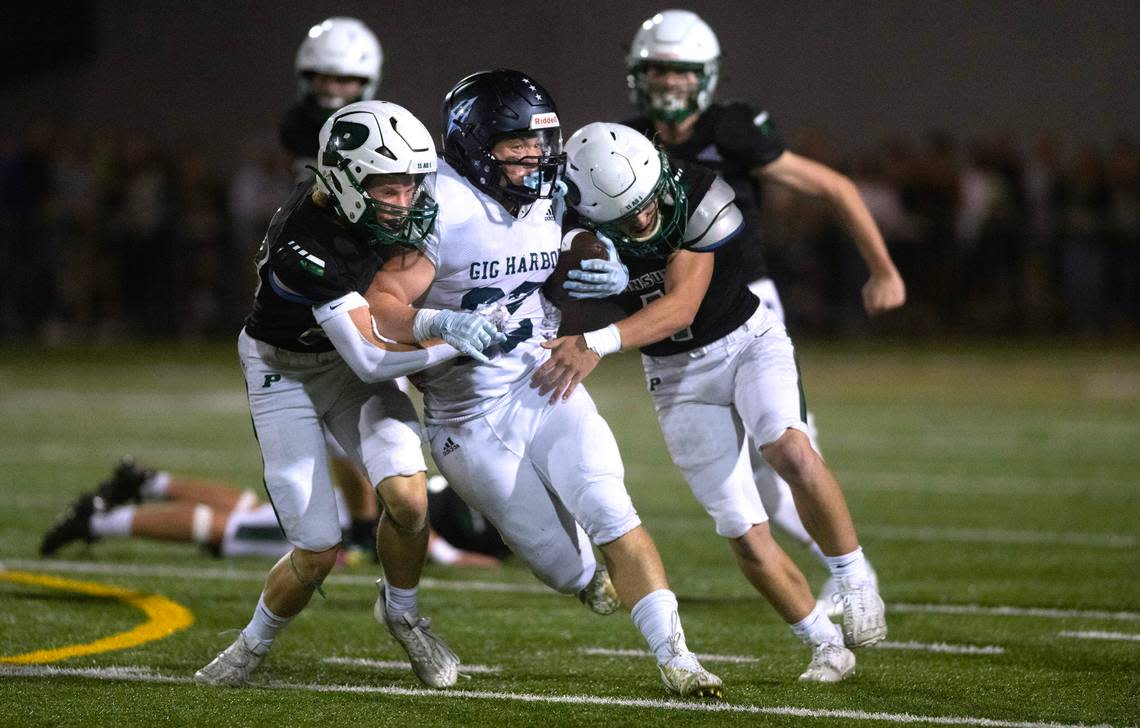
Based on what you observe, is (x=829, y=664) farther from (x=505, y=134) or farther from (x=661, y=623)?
(x=505, y=134)

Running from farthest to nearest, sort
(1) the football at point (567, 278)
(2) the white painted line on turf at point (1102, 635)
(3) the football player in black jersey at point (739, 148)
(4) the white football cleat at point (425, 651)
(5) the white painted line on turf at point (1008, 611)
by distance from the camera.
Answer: (3) the football player in black jersey at point (739, 148) → (5) the white painted line on turf at point (1008, 611) → (2) the white painted line on turf at point (1102, 635) → (1) the football at point (567, 278) → (4) the white football cleat at point (425, 651)

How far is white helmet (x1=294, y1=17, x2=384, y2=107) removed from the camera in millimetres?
6848

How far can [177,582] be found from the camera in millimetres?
6199

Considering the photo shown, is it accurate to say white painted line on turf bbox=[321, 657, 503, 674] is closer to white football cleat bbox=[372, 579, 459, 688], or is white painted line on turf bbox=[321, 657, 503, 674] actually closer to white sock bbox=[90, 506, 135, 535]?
white football cleat bbox=[372, 579, 459, 688]

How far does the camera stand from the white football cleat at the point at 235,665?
4.54m

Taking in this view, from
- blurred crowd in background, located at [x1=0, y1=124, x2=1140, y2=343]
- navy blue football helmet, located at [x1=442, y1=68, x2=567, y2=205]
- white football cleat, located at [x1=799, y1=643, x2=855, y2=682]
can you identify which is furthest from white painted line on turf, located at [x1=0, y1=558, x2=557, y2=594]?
blurred crowd in background, located at [x1=0, y1=124, x2=1140, y2=343]

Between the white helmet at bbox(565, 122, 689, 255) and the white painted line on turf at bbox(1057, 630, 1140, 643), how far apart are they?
1.82m

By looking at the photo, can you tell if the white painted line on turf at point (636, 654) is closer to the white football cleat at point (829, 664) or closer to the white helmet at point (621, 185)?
the white football cleat at point (829, 664)

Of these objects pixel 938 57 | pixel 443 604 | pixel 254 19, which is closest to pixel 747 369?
pixel 443 604

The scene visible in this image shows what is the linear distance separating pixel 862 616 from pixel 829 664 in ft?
0.53

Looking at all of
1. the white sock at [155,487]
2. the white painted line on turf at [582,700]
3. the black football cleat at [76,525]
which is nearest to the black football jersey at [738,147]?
the white painted line on turf at [582,700]

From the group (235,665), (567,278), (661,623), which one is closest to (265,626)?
(235,665)

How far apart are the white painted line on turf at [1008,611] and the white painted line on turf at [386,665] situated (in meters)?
1.63

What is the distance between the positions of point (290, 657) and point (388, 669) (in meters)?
0.34
